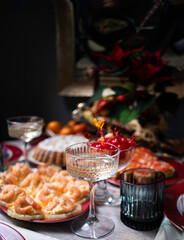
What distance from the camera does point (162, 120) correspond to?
64.1 inches

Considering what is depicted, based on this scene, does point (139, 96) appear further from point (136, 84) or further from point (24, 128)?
point (24, 128)

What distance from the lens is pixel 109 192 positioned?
113 centimetres

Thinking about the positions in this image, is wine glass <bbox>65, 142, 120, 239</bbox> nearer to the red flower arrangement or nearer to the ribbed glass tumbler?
the ribbed glass tumbler

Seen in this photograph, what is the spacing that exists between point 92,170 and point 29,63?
6.52 feet

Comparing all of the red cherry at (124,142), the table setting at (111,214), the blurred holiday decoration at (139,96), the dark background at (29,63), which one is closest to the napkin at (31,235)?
the table setting at (111,214)

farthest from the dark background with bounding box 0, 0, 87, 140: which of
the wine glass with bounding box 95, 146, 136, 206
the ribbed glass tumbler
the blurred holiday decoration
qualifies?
the ribbed glass tumbler

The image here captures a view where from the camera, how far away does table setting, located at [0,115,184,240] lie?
80cm

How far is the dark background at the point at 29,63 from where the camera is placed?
2.42 metres

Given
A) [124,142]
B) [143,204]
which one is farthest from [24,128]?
[143,204]

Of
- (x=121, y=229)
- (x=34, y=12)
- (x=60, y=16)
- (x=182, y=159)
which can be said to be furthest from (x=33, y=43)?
(x=121, y=229)

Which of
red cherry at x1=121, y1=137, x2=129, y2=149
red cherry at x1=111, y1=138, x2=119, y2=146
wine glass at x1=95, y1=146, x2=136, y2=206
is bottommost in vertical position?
wine glass at x1=95, y1=146, x2=136, y2=206

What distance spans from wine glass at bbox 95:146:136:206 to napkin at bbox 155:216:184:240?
229mm

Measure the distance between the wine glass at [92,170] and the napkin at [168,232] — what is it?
150 mm

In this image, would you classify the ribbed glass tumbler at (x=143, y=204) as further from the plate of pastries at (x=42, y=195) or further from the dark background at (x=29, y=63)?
the dark background at (x=29, y=63)
